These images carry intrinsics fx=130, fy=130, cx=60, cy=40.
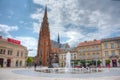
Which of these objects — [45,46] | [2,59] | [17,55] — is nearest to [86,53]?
[17,55]

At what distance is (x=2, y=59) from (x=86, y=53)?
2380cm

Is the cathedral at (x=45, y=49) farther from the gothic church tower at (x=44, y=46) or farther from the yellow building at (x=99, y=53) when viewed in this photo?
the yellow building at (x=99, y=53)

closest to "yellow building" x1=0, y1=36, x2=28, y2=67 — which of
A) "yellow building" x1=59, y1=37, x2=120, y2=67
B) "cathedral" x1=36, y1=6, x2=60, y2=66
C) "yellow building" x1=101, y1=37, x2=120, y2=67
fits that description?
"yellow building" x1=59, y1=37, x2=120, y2=67

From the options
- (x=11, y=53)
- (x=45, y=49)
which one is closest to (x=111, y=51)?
(x=11, y=53)

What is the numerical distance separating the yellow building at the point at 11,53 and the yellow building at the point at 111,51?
22240 mm

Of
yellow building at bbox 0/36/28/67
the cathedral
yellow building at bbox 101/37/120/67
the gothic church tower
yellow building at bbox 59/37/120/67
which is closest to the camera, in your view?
yellow building at bbox 0/36/28/67

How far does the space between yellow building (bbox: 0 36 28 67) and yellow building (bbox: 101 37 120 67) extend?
22.2m

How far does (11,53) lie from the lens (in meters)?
31.2

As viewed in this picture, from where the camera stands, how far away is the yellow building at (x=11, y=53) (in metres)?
28.7

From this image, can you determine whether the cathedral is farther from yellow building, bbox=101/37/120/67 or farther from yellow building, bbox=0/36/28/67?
yellow building, bbox=101/37/120/67

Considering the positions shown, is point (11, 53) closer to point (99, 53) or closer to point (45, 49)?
point (99, 53)

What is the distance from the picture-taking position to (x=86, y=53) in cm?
4009

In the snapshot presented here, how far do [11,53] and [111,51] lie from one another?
25.4 meters

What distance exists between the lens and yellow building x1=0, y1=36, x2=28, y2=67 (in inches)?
1128
